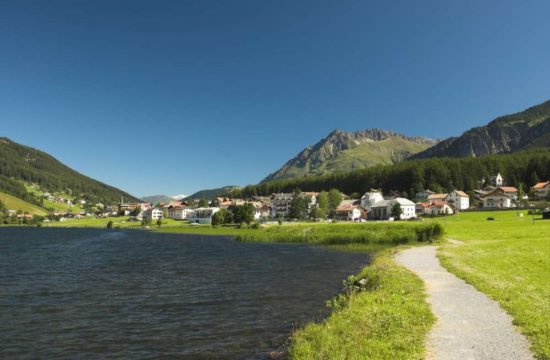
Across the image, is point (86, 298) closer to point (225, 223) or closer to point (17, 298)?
point (17, 298)

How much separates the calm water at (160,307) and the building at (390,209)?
388ft

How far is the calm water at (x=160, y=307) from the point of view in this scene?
20422 mm

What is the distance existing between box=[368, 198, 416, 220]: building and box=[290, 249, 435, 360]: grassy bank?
140 metres

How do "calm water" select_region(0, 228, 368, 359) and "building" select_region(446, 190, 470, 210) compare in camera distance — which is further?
"building" select_region(446, 190, 470, 210)

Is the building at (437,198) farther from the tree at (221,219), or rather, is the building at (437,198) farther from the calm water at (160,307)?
the calm water at (160,307)

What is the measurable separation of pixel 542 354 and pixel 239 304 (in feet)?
65.9

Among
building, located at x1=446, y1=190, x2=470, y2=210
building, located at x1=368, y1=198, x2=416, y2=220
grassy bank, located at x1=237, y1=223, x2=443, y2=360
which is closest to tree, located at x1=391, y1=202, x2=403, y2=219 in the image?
building, located at x1=368, y1=198, x2=416, y2=220

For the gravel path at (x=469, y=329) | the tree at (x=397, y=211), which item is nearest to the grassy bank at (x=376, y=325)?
the gravel path at (x=469, y=329)

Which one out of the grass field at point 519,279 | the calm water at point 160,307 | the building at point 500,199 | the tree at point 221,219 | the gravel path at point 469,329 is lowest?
the calm water at point 160,307

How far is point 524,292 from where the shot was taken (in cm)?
2225

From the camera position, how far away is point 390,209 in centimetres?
17275

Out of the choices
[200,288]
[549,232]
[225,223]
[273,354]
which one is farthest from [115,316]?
[225,223]

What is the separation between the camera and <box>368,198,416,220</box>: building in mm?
164375

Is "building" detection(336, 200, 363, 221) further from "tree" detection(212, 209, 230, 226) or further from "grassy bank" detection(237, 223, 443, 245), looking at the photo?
"grassy bank" detection(237, 223, 443, 245)
